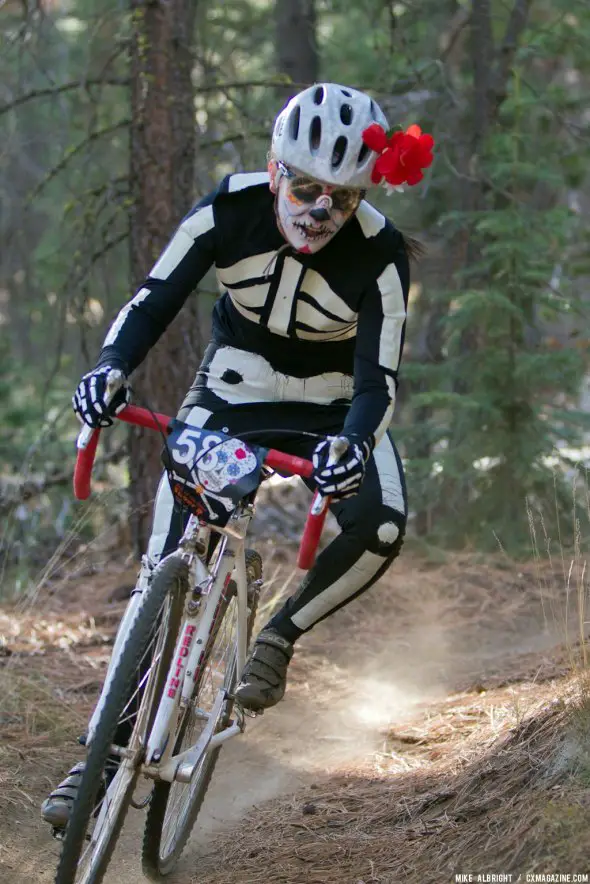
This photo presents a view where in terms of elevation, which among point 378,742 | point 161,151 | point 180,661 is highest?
point 161,151

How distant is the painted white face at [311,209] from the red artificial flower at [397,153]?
0.38ft

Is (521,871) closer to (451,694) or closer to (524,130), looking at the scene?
(451,694)

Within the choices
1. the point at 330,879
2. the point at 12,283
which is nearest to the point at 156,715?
the point at 330,879

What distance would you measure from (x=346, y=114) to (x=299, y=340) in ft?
2.61

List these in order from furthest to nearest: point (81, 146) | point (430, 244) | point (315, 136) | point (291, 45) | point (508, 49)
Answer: point (291, 45)
point (430, 244)
point (508, 49)
point (81, 146)
point (315, 136)

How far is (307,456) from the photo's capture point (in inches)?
150

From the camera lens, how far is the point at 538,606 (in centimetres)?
679

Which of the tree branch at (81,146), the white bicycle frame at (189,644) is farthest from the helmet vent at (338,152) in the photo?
the tree branch at (81,146)

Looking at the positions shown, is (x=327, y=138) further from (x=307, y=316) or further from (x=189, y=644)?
(x=189, y=644)

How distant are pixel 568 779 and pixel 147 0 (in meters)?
4.85

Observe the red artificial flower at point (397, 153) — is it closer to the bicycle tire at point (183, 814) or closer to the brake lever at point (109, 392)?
the brake lever at point (109, 392)

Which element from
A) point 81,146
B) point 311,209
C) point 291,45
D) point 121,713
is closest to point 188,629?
point 121,713

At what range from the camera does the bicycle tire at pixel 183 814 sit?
3.32m

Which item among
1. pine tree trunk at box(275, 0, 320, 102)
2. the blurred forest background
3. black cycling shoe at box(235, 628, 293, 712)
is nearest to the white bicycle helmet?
black cycling shoe at box(235, 628, 293, 712)
